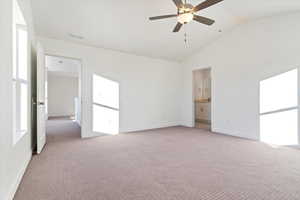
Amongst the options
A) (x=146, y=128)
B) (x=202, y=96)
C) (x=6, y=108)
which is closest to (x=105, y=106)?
(x=146, y=128)

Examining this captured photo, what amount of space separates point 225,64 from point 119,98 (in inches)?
131

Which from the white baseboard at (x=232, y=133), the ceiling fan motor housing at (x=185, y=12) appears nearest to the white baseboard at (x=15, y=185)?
the ceiling fan motor housing at (x=185, y=12)

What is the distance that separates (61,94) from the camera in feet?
30.3

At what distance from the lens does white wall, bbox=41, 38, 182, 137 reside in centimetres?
421

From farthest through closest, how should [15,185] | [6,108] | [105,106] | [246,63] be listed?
[105,106] < [246,63] < [15,185] < [6,108]

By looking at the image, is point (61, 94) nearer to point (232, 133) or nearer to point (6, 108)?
point (6, 108)

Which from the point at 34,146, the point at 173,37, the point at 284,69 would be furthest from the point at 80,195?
the point at 284,69

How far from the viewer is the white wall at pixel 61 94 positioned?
8.96 m

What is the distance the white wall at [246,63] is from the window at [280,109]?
0.48ft

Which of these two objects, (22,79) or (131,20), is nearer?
(22,79)

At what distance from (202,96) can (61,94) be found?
7826 millimetres

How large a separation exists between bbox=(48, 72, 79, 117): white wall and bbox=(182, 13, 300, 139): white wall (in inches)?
299

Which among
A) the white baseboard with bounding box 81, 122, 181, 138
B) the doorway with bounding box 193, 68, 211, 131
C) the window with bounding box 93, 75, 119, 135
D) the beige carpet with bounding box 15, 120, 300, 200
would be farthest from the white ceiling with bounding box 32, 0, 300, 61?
the doorway with bounding box 193, 68, 211, 131

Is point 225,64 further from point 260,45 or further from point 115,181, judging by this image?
point 115,181
